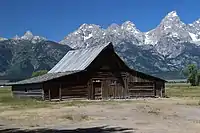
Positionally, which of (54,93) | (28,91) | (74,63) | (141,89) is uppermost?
(74,63)

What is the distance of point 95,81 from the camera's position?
62750mm

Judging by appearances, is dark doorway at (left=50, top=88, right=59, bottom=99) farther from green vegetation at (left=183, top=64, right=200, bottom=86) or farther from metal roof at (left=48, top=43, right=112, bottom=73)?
green vegetation at (left=183, top=64, right=200, bottom=86)

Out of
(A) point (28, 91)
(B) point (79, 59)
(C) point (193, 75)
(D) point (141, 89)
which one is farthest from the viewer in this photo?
(C) point (193, 75)

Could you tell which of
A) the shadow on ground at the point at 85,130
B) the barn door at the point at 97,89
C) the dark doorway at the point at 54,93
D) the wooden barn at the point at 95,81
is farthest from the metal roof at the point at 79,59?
the shadow on ground at the point at 85,130

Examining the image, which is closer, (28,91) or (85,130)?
(85,130)

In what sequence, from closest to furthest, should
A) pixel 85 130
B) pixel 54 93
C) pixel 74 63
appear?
pixel 85 130 → pixel 54 93 → pixel 74 63

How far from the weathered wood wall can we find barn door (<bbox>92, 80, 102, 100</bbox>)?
762 centimetres

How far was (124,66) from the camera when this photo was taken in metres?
65.2

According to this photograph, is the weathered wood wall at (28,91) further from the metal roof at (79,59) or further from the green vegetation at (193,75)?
Answer: the green vegetation at (193,75)

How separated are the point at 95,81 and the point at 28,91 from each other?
10248 mm

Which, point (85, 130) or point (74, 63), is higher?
point (74, 63)

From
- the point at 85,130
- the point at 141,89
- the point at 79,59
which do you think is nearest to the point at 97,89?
the point at 79,59

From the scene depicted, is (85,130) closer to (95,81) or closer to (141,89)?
(95,81)

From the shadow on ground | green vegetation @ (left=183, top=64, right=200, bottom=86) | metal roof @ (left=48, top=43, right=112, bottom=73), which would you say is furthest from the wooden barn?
green vegetation @ (left=183, top=64, right=200, bottom=86)
